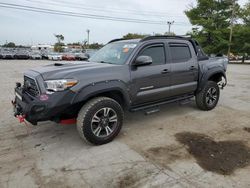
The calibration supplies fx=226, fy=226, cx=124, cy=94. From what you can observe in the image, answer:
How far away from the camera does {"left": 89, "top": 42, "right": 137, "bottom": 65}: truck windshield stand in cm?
430

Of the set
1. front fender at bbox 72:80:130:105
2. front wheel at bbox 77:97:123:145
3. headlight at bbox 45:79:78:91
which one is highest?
headlight at bbox 45:79:78:91

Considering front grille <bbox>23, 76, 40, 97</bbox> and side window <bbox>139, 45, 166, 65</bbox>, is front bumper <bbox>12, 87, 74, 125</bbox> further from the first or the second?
side window <bbox>139, 45, 166, 65</bbox>

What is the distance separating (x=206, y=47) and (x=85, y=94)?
3101 cm

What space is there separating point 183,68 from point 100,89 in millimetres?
2240

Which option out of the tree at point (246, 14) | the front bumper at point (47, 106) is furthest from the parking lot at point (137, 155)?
the tree at point (246, 14)

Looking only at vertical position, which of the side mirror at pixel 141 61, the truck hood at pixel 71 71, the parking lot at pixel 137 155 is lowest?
the parking lot at pixel 137 155

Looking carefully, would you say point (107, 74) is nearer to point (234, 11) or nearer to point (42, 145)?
point (42, 145)

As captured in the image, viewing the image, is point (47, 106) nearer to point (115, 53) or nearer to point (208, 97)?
point (115, 53)

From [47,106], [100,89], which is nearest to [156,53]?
[100,89]

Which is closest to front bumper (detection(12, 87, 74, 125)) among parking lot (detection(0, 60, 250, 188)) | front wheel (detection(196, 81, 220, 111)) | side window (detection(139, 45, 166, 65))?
parking lot (detection(0, 60, 250, 188))

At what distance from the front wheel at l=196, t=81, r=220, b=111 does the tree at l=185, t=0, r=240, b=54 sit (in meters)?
27.2

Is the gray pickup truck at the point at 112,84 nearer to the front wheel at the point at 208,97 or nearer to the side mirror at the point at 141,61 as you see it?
the side mirror at the point at 141,61

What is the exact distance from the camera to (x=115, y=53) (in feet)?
15.1

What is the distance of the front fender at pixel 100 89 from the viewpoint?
3.49m
